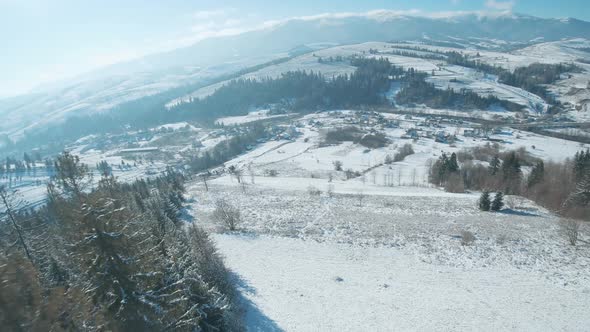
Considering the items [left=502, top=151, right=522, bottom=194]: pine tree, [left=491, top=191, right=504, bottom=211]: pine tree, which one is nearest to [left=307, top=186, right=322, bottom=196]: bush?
[left=491, top=191, right=504, bottom=211]: pine tree

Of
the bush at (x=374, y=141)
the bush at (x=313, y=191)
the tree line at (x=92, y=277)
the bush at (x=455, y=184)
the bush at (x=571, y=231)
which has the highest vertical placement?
the tree line at (x=92, y=277)

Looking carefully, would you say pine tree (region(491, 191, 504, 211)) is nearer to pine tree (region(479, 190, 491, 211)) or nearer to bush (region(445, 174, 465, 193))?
pine tree (region(479, 190, 491, 211))

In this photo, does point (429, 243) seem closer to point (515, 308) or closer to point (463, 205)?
point (515, 308)

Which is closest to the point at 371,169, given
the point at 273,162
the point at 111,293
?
the point at 273,162

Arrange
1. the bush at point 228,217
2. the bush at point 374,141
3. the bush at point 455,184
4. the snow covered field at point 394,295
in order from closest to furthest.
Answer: the snow covered field at point 394,295 → the bush at point 228,217 → the bush at point 455,184 → the bush at point 374,141

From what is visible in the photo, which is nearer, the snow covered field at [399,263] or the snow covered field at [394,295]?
the snow covered field at [394,295]

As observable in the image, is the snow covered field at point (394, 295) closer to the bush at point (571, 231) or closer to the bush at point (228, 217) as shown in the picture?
the bush at point (571, 231)

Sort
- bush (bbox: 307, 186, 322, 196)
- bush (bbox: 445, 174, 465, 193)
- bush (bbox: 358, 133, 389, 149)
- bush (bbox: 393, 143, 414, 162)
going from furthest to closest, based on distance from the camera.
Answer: bush (bbox: 358, 133, 389, 149)
bush (bbox: 393, 143, 414, 162)
bush (bbox: 445, 174, 465, 193)
bush (bbox: 307, 186, 322, 196)

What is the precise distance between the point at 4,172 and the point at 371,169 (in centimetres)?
20203

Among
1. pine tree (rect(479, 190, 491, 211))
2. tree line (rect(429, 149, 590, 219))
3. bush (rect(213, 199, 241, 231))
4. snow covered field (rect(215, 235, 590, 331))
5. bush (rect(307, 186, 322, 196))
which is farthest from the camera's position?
bush (rect(307, 186, 322, 196))

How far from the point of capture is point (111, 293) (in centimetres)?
1273

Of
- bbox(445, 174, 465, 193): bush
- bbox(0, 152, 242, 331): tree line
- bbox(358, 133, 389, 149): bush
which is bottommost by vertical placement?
bbox(358, 133, 389, 149): bush

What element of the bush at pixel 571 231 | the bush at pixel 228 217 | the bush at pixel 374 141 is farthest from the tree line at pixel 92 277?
the bush at pixel 374 141

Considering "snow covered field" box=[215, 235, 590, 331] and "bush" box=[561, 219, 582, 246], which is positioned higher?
"bush" box=[561, 219, 582, 246]
